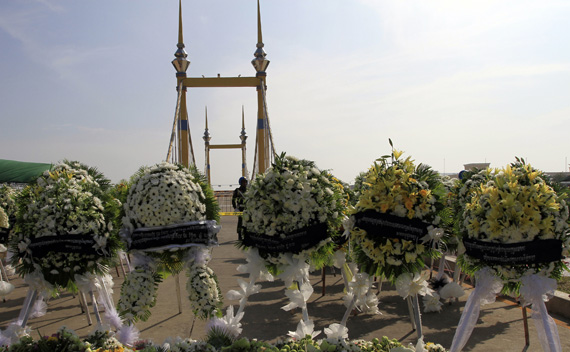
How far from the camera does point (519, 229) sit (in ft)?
11.5

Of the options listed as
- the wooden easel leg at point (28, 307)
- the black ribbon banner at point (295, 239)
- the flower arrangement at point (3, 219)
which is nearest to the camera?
the black ribbon banner at point (295, 239)

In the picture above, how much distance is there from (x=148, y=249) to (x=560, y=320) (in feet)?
16.4

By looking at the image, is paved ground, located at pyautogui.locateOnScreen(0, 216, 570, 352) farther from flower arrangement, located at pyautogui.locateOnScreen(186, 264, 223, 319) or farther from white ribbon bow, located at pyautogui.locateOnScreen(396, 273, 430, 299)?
white ribbon bow, located at pyautogui.locateOnScreen(396, 273, 430, 299)

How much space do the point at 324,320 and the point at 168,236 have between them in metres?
2.47

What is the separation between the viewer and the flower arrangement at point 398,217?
151 inches

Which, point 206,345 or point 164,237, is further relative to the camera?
point 164,237

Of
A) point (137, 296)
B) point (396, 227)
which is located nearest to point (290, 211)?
point (396, 227)

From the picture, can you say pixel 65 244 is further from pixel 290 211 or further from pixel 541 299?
pixel 541 299

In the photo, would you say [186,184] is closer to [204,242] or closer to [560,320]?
[204,242]

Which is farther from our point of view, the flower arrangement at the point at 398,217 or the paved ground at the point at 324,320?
the paved ground at the point at 324,320

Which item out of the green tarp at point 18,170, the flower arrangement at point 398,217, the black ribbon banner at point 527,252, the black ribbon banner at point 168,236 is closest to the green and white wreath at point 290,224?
the flower arrangement at point 398,217

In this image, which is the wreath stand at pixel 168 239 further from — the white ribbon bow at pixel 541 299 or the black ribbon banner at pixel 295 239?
the white ribbon bow at pixel 541 299

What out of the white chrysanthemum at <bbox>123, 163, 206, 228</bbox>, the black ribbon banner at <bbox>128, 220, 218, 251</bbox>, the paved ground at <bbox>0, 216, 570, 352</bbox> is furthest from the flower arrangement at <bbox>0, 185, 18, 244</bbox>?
the black ribbon banner at <bbox>128, 220, 218, 251</bbox>

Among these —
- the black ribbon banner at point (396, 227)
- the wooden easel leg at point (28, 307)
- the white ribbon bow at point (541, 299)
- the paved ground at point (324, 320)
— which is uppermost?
the black ribbon banner at point (396, 227)
